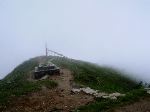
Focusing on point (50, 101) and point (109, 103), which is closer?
point (109, 103)

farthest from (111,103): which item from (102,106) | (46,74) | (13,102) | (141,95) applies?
(46,74)

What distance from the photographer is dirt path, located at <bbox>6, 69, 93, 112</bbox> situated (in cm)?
2680

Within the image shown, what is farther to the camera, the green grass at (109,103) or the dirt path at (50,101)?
the dirt path at (50,101)

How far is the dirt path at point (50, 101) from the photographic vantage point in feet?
87.9

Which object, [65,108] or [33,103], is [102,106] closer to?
[65,108]

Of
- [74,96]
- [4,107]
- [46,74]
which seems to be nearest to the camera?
[4,107]

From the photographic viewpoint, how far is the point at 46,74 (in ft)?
140

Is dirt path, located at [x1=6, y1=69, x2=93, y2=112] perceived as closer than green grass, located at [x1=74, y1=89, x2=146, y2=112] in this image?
No

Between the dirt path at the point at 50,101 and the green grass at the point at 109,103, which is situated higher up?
the green grass at the point at 109,103

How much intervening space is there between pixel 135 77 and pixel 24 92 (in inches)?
1348

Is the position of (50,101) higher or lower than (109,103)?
lower

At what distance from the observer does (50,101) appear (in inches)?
1131

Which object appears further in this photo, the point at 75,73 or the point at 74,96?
the point at 75,73

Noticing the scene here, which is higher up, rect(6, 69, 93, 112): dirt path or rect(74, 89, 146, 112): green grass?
rect(74, 89, 146, 112): green grass
